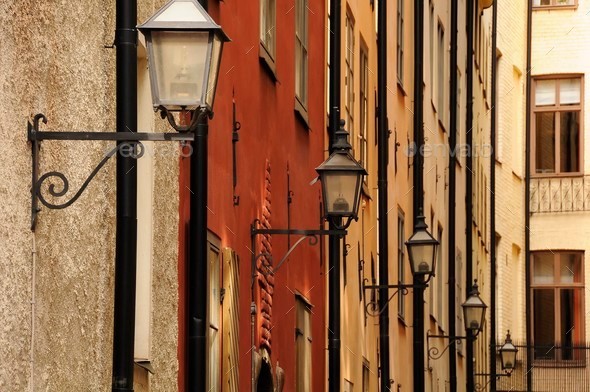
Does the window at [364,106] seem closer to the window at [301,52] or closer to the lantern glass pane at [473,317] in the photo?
the lantern glass pane at [473,317]

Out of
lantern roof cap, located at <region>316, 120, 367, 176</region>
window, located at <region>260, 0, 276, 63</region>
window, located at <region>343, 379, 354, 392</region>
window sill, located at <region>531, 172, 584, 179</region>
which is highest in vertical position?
window sill, located at <region>531, 172, 584, 179</region>

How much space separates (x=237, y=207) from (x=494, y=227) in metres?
15.5

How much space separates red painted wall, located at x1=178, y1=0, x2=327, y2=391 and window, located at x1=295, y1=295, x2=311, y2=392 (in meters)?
0.18

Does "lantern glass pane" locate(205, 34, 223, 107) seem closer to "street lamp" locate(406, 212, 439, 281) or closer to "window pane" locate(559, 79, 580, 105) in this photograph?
"street lamp" locate(406, 212, 439, 281)

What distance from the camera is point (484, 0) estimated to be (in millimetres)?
31047

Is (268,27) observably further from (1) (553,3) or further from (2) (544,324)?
(2) (544,324)

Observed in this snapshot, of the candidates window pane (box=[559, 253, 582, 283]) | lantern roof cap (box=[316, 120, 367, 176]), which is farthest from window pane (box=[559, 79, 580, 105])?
lantern roof cap (box=[316, 120, 367, 176])

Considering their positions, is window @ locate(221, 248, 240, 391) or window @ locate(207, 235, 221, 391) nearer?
window @ locate(207, 235, 221, 391)

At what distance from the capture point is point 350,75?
20.6m

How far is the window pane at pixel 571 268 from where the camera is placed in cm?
2625

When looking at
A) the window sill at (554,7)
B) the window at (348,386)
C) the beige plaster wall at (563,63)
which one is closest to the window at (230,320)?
the window at (348,386)

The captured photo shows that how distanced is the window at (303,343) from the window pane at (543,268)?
9.78 metres

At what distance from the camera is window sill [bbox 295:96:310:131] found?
16812 millimetres

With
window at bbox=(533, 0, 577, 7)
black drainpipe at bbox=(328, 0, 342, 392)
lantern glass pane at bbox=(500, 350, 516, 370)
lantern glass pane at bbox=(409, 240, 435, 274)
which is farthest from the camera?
lantern glass pane at bbox=(500, 350, 516, 370)
